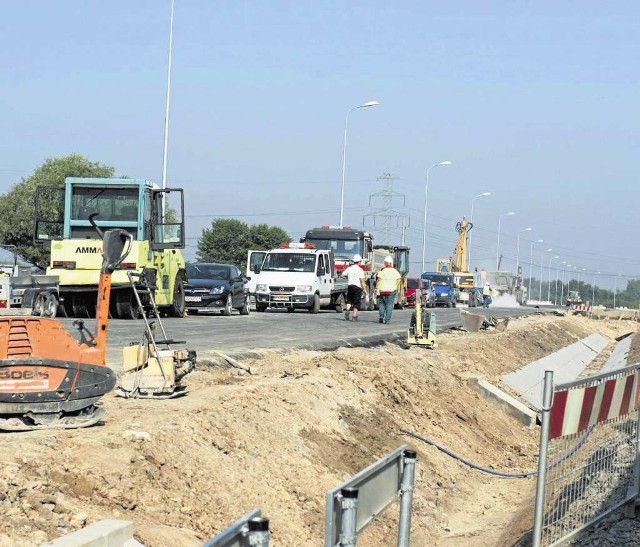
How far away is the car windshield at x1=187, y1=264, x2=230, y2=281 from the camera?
3488 cm

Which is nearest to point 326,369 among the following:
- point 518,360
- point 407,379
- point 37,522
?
point 407,379

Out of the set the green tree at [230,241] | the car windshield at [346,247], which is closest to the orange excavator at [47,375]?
the car windshield at [346,247]

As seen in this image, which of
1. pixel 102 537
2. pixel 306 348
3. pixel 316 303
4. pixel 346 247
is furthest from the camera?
pixel 346 247

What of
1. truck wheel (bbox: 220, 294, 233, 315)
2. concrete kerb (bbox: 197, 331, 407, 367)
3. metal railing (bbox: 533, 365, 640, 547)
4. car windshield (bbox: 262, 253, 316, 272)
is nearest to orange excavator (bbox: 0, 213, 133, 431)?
metal railing (bbox: 533, 365, 640, 547)

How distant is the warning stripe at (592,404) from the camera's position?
7.46 m

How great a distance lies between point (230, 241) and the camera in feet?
400

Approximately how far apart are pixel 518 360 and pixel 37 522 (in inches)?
943

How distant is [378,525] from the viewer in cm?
1008

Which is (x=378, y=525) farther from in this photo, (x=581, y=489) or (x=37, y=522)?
(x=37, y=522)

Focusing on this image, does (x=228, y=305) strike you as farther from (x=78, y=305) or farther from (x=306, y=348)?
(x=306, y=348)

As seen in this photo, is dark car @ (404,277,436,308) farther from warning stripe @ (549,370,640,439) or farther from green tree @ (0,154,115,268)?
warning stripe @ (549,370,640,439)

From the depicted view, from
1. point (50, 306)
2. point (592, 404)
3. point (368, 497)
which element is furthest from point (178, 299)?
point (368, 497)

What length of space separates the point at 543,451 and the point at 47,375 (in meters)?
4.12

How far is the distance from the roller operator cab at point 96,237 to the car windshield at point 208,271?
233 inches
